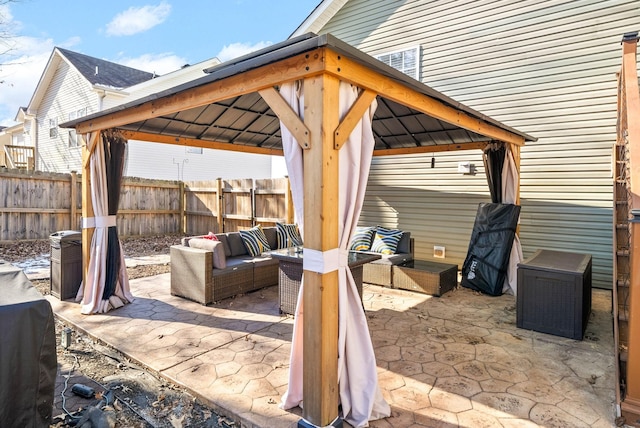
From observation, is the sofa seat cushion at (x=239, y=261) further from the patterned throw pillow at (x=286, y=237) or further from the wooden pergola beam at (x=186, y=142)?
the wooden pergola beam at (x=186, y=142)

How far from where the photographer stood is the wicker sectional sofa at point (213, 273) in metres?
4.82

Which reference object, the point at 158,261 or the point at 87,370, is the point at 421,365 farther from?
the point at 158,261

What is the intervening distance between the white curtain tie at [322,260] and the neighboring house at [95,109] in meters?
12.0

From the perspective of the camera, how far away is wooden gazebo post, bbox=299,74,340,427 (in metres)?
2.25

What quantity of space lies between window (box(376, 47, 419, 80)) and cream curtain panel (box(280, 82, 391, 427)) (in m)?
5.48

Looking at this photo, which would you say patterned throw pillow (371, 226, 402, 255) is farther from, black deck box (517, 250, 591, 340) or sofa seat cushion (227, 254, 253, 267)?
black deck box (517, 250, 591, 340)

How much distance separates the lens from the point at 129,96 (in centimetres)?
1273

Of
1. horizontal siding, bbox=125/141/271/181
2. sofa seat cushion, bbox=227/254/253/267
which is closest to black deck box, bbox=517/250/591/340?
sofa seat cushion, bbox=227/254/253/267

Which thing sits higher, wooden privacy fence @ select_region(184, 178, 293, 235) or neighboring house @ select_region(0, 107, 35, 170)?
neighboring house @ select_region(0, 107, 35, 170)

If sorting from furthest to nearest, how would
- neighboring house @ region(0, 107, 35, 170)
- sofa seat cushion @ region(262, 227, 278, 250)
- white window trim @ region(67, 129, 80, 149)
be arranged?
neighboring house @ region(0, 107, 35, 170) < white window trim @ region(67, 129, 80, 149) < sofa seat cushion @ region(262, 227, 278, 250)

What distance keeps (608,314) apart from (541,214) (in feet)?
6.73

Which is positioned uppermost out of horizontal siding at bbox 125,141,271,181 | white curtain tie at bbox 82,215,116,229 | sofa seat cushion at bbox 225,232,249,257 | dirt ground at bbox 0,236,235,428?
horizontal siding at bbox 125,141,271,181

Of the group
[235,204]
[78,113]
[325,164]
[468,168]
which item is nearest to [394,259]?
[468,168]

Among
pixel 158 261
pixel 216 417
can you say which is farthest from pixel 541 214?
pixel 158 261
